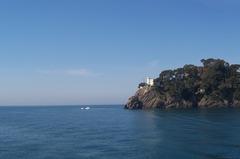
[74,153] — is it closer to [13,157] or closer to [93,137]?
[13,157]

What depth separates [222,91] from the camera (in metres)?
186

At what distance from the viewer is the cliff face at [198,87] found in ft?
608

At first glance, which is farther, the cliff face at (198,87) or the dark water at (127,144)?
the cliff face at (198,87)

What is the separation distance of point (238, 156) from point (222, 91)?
443 feet

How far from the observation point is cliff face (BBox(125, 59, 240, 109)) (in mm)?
185250

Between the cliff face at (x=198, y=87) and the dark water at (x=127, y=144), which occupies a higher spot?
the cliff face at (x=198, y=87)

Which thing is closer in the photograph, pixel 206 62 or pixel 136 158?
pixel 136 158

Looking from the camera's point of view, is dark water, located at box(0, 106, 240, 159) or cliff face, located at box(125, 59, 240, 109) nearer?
dark water, located at box(0, 106, 240, 159)

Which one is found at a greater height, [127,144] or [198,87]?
[198,87]

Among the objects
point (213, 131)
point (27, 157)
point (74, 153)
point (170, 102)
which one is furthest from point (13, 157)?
point (170, 102)

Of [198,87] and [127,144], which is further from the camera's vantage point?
[198,87]

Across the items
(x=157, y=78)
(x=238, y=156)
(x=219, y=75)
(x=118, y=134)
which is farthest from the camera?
(x=157, y=78)

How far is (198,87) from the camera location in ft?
630

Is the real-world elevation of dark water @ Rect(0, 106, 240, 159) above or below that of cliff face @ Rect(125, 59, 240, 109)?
below
